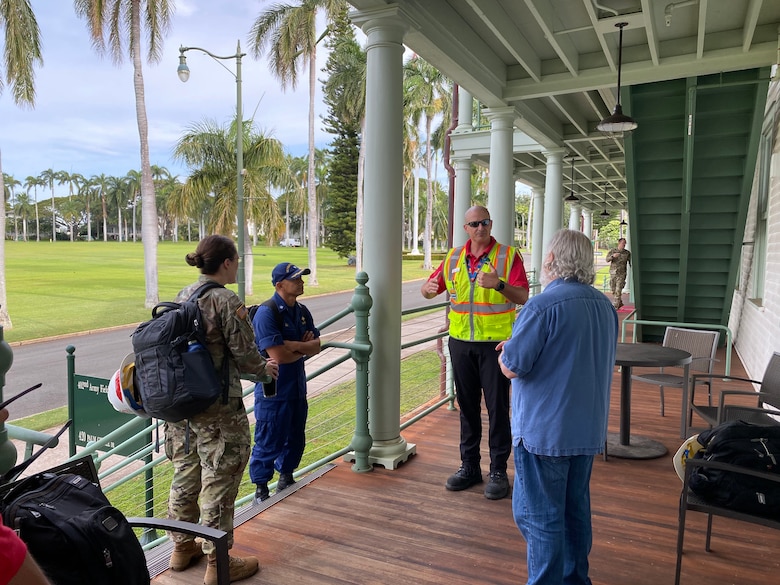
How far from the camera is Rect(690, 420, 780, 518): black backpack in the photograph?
215cm

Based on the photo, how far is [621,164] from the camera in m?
12.8

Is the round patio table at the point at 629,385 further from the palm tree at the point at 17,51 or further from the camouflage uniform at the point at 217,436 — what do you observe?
the palm tree at the point at 17,51

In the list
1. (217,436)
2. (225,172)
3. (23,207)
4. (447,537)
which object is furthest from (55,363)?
(23,207)

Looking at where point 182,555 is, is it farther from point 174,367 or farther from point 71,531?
point 71,531

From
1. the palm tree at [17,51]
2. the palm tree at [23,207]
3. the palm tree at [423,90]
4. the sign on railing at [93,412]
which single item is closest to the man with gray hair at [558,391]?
the sign on railing at [93,412]

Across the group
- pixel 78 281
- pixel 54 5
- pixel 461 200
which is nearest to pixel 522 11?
pixel 461 200

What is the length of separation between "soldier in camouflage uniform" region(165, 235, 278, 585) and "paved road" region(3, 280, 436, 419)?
23.5ft

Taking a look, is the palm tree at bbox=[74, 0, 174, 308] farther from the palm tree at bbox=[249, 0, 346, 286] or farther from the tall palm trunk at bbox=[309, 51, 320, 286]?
the tall palm trunk at bbox=[309, 51, 320, 286]

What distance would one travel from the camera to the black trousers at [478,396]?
10.8 feet

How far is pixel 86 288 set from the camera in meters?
30.2

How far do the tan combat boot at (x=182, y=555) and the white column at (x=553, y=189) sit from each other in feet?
24.0

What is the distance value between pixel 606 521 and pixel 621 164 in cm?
1138

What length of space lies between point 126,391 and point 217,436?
420 mm

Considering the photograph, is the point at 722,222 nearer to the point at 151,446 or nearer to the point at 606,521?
the point at 606,521
